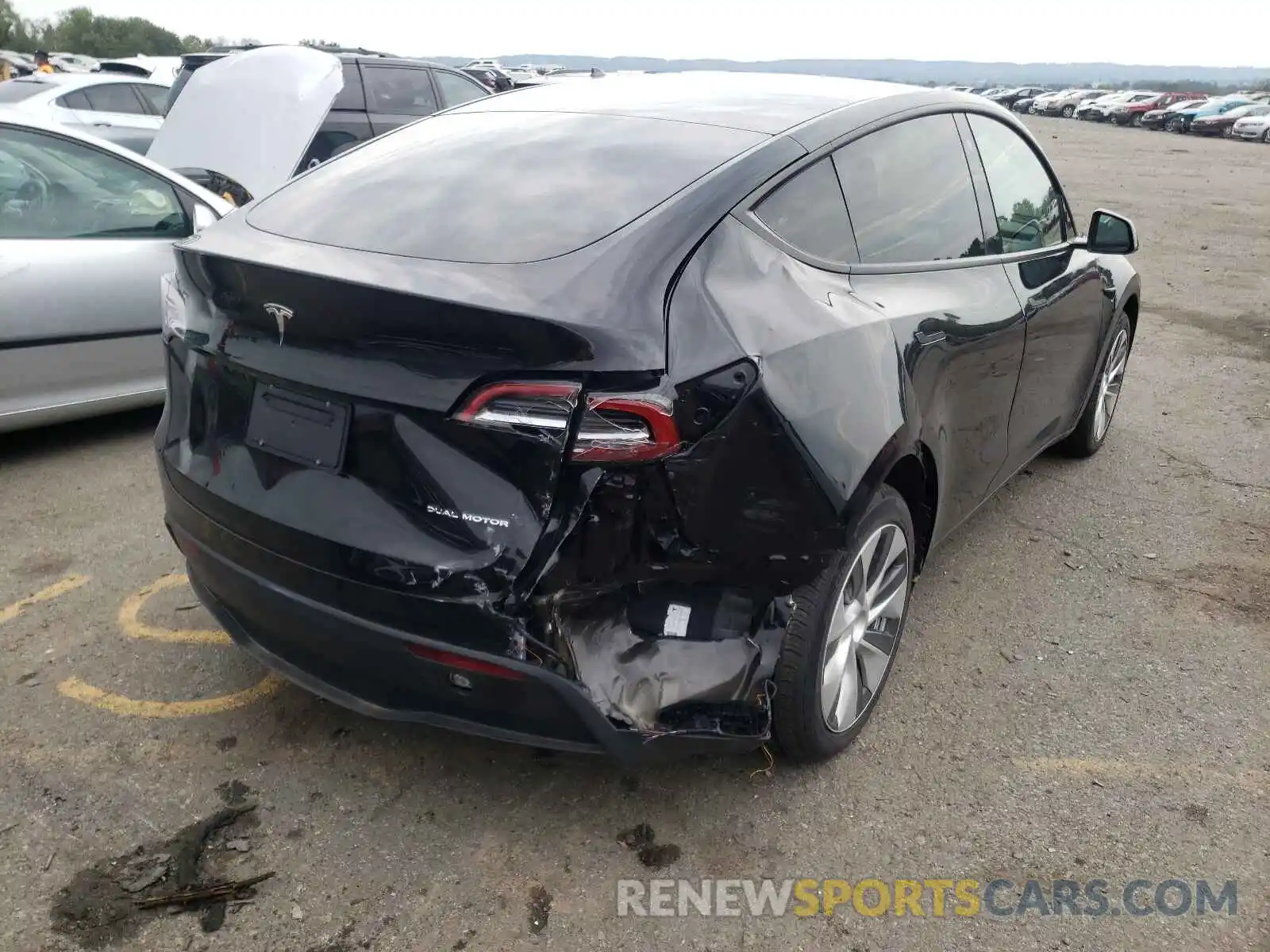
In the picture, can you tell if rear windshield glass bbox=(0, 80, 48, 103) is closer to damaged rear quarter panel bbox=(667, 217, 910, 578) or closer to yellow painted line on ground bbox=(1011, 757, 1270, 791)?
damaged rear quarter panel bbox=(667, 217, 910, 578)

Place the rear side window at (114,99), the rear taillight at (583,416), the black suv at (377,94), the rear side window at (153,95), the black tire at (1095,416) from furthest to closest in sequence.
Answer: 1. the rear side window at (153,95)
2. the rear side window at (114,99)
3. the black suv at (377,94)
4. the black tire at (1095,416)
5. the rear taillight at (583,416)

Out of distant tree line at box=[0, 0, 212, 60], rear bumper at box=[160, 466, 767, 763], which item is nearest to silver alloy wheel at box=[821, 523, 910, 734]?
rear bumper at box=[160, 466, 767, 763]

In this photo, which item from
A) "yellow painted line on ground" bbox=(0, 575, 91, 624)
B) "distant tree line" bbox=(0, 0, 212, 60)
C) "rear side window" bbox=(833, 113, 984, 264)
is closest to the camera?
"rear side window" bbox=(833, 113, 984, 264)

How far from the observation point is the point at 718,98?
2967mm

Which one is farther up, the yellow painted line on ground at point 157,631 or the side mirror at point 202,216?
the side mirror at point 202,216

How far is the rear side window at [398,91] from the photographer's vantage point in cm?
920

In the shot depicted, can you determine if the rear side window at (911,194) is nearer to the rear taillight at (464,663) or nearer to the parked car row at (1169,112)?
the rear taillight at (464,663)

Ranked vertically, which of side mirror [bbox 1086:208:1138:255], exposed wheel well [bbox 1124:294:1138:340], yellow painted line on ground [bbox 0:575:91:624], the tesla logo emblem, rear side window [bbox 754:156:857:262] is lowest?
yellow painted line on ground [bbox 0:575:91:624]

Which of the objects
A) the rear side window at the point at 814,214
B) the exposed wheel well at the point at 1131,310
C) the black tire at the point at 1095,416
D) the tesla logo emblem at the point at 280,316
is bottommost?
the black tire at the point at 1095,416

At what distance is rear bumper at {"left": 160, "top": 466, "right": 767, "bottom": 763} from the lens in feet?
6.62

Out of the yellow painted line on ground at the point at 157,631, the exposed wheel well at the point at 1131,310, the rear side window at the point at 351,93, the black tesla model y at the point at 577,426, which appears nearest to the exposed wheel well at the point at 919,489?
the black tesla model y at the point at 577,426

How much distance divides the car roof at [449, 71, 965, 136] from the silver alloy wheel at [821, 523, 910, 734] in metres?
1.15

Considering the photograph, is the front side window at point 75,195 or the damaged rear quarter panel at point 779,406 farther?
the front side window at point 75,195

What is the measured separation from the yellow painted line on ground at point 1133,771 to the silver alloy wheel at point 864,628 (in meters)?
0.45
